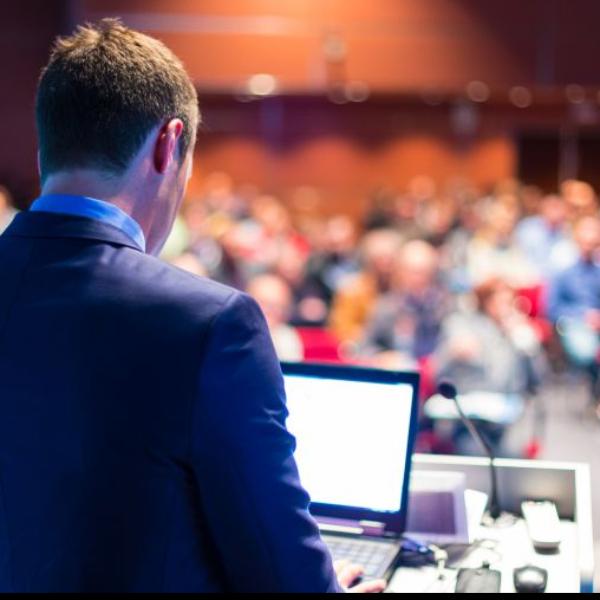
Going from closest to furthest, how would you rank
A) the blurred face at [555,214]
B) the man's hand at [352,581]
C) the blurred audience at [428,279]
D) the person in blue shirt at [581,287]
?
1. the man's hand at [352,581]
2. the blurred audience at [428,279]
3. the person in blue shirt at [581,287]
4. the blurred face at [555,214]

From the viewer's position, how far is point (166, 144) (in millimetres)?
1160

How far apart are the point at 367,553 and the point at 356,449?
20 cm

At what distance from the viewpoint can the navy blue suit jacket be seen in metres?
1.01

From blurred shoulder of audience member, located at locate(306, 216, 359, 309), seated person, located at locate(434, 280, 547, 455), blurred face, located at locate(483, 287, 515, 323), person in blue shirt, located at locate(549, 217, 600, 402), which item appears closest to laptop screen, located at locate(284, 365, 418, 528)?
seated person, located at locate(434, 280, 547, 455)

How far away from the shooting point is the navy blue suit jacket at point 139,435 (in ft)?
3.32

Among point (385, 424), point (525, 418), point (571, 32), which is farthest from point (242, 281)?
point (571, 32)

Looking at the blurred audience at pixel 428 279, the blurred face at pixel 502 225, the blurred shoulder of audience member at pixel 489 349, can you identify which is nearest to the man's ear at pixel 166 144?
the blurred audience at pixel 428 279

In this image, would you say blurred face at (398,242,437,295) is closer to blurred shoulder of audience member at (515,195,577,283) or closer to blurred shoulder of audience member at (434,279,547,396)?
blurred shoulder of audience member at (434,279,547,396)

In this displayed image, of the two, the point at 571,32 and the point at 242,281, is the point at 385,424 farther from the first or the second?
the point at 571,32

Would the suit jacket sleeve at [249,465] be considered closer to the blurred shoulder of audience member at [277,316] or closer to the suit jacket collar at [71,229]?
the suit jacket collar at [71,229]

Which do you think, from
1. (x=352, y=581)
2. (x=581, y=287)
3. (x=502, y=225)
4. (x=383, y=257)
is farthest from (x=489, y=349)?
(x=352, y=581)

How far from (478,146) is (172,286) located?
12435mm

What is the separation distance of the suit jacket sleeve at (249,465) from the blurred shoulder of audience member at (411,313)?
423cm

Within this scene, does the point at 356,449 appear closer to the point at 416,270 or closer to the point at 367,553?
the point at 367,553
